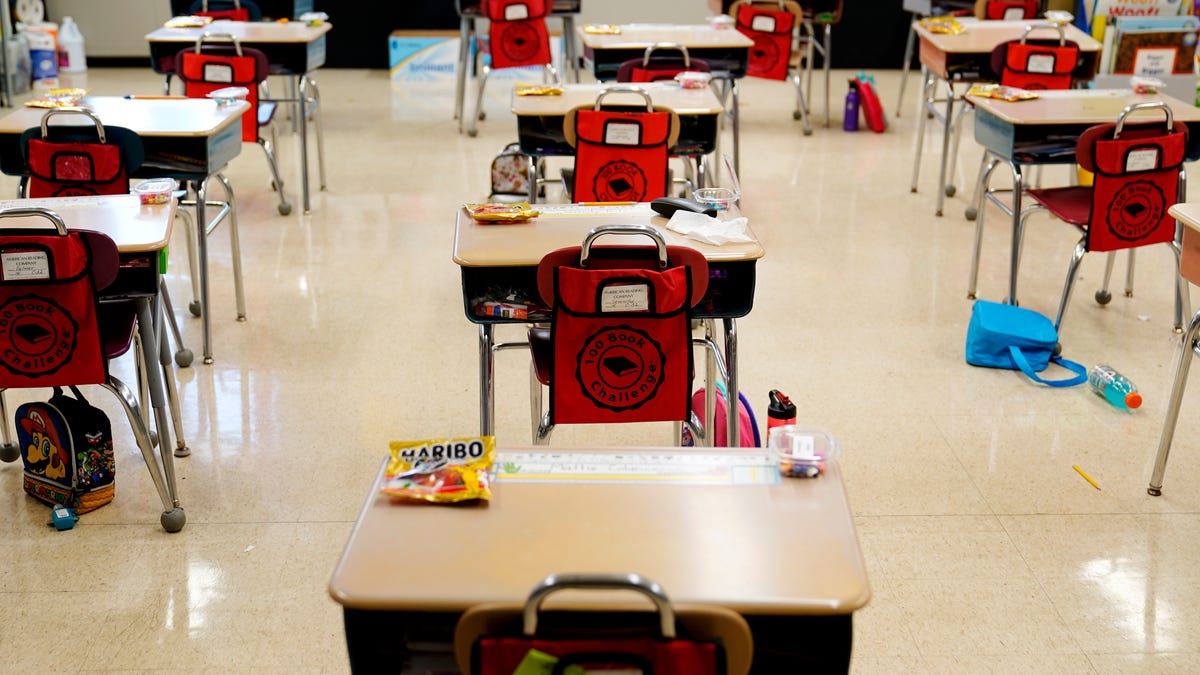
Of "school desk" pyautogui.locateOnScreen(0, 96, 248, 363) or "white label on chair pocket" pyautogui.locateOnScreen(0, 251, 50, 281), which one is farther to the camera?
"school desk" pyautogui.locateOnScreen(0, 96, 248, 363)

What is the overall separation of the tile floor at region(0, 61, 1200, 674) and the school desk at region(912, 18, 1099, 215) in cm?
34

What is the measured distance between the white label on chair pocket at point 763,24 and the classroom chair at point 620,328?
4.76 m

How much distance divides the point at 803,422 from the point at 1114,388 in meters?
1.01

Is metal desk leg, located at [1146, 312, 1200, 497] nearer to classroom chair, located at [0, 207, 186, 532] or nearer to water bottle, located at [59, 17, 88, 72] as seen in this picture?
classroom chair, located at [0, 207, 186, 532]

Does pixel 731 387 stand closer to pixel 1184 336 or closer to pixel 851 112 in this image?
pixel 1184 336

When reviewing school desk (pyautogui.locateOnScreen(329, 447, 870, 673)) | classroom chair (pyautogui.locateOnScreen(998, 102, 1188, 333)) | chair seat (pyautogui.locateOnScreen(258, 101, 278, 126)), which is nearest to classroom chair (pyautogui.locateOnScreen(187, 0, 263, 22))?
chair seat (pyautogui.locateOnScreen(258, 101, 278, 126))

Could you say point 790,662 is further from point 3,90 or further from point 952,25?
point 3,90

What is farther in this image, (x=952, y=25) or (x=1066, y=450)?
(x=952, y=25)

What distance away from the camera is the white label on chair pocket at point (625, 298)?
Answer: 275 cm

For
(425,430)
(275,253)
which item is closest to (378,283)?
(275,253)

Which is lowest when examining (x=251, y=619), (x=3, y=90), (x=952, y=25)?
(x=251, y=619)

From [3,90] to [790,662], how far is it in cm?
810

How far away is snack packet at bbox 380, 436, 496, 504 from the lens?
5.98 ft

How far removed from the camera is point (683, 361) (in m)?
2.86
